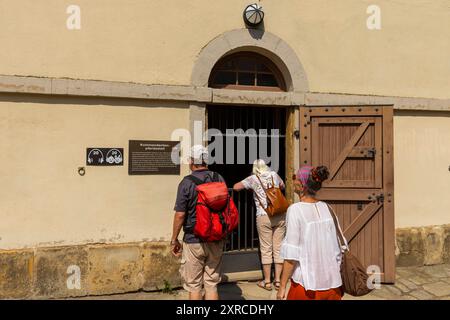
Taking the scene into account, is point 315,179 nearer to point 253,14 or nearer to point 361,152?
point 361,152

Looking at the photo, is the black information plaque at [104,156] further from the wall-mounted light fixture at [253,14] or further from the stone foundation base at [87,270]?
the wall-mounted light fixture at [253,14]

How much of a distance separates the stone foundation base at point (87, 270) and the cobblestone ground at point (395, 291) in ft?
0.48

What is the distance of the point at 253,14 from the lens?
16.7 ft

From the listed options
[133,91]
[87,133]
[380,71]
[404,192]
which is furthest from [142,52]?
[404,192]

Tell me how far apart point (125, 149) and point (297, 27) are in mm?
2835

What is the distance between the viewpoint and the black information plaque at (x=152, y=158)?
15.5 feet

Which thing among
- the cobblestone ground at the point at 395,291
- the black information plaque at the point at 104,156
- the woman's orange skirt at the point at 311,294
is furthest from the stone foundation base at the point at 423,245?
Result: the black information plaque at the point at 104,156

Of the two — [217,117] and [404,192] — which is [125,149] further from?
[404,192]

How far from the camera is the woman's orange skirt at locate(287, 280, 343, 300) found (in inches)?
105

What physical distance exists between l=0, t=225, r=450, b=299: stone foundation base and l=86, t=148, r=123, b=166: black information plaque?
0.97 metres

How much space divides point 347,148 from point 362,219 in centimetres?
95

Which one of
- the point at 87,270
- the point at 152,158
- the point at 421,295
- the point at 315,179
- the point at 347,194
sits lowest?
the point at 421,295

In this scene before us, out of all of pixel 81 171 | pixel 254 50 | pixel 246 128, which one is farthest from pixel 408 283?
pixel 81 171

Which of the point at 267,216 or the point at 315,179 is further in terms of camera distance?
the point at 267,216
